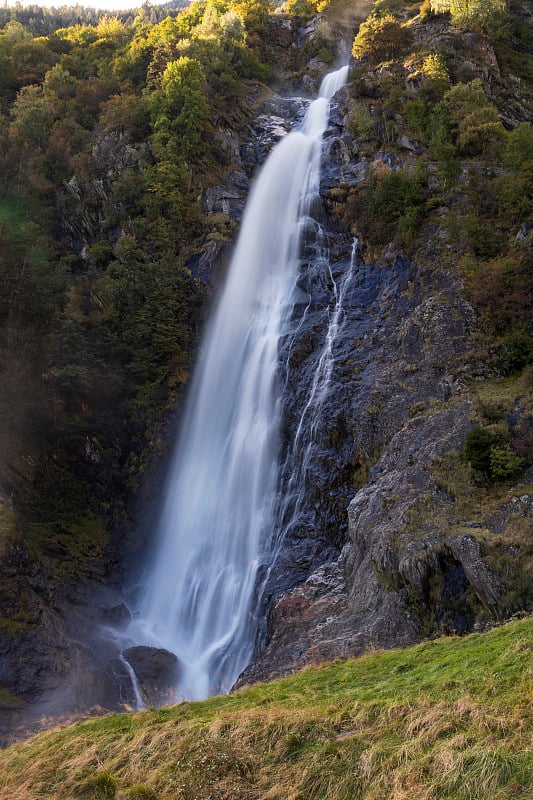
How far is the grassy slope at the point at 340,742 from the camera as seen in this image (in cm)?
557

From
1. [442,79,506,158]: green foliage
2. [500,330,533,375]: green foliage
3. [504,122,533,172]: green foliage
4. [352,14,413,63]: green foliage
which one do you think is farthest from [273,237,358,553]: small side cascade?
[352,14,413,63]: green foliage

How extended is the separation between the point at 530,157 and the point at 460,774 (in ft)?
78.6

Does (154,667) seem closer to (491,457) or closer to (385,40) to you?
(491,457)

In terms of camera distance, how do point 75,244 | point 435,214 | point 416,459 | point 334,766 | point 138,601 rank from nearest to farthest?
point 334,766 → point 416,459 → point 138,601 → point 435,214 → point 75,244

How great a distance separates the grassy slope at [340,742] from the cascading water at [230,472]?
320 inches

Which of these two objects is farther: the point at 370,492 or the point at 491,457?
the point at 370,492

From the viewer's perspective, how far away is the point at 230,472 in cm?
2234

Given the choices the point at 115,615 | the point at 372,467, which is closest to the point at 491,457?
the point at 372,467

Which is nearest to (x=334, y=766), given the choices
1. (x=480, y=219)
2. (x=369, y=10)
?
(x=480, y=219)

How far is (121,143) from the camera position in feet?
116

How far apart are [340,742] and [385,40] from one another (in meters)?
40.0

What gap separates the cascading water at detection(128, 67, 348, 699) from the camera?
1845cm

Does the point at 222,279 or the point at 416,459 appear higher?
the point at 222,279

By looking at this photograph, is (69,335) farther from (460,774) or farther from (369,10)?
(369,10)
